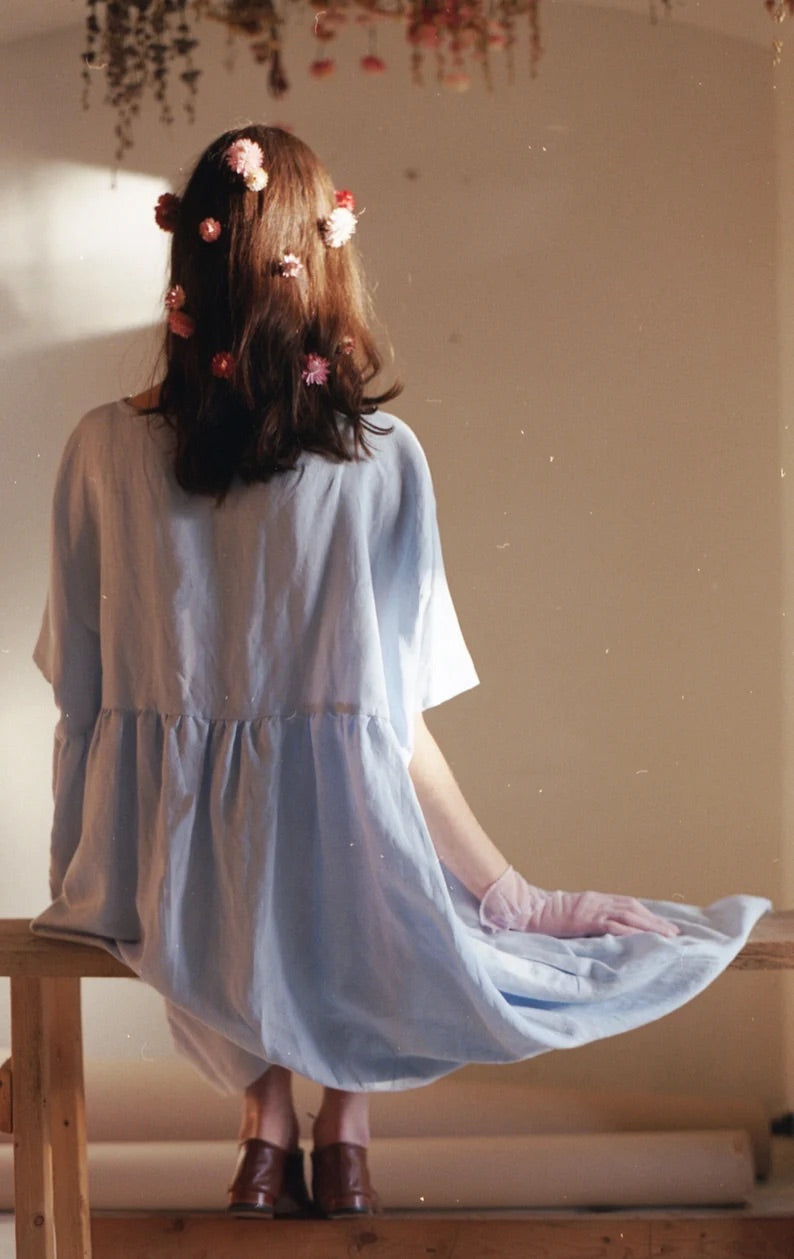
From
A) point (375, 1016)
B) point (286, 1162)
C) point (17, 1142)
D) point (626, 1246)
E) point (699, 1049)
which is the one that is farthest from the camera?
point (699, 1049)

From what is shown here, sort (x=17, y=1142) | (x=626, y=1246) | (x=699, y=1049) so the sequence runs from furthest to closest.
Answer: (x=699, y=1049) → (x=626, y=1246) → (x=17, y=1142)

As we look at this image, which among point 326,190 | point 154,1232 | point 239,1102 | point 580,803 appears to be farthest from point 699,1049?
point 326,190

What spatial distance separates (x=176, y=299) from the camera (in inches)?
58.1

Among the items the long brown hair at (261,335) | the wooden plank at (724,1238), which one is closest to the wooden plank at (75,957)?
the long brown hair at (261,335)

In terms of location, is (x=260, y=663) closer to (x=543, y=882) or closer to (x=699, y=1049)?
(x=543, y=882)

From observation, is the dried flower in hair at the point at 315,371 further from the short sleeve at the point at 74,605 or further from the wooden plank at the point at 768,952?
the wooden plank at the point at 768,952

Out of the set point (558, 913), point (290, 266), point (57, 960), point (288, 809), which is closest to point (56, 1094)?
point (57, 960)

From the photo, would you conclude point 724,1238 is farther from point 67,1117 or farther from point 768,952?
point 67,1117

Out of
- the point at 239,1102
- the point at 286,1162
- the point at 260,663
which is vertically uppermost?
the point at 260,663

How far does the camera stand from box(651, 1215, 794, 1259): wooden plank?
196 centimetres

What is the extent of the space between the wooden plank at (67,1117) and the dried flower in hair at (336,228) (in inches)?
32.5

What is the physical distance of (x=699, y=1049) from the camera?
213 centimetres

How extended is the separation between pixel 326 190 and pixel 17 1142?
1.04 m

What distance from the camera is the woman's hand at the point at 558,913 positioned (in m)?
1.52
